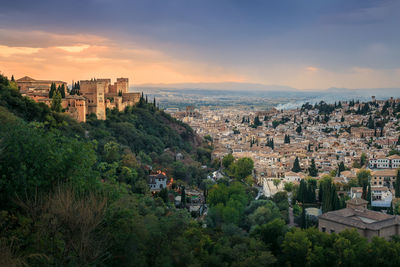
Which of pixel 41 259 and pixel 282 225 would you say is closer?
pixel 41 259

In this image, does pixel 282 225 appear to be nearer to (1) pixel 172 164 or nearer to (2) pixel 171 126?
(1) pixel 172 164

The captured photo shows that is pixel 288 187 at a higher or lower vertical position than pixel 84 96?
lower

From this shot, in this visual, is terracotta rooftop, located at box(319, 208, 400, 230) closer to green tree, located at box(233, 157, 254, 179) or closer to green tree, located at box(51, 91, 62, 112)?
green tree, located at box(51, 91, 62, 112)

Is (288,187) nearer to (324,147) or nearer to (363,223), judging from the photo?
(363,223)

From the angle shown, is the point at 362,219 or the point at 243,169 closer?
the point at 362,219

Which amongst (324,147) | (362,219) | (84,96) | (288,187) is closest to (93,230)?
(362,219)

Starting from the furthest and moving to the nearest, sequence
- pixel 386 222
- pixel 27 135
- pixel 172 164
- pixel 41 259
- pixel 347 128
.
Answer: pixel 347 128, pixel 172 164, pixel 386 222, pixel 27 135, pixel 41 259

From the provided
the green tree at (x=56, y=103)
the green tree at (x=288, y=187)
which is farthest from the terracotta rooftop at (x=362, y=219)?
the green tree at (x=56, y=103)

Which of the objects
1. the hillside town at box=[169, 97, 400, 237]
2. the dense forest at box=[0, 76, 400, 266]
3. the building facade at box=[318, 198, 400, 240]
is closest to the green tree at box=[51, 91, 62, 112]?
the dense forest at box=[0, 76, 400, 266]

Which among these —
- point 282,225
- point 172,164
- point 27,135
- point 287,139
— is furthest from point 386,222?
point 287,139
